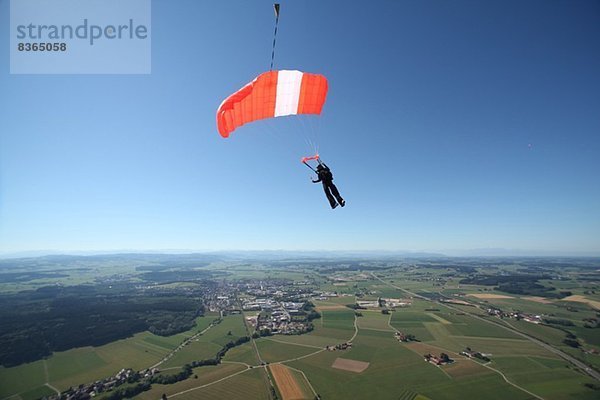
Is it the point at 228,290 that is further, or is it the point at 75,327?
the point at 228,290

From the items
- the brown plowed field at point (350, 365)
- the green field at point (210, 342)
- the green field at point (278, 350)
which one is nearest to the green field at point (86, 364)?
the green field at point (210, 342)

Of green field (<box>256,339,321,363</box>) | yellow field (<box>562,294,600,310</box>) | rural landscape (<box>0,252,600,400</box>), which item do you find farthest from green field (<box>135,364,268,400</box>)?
yellow field (<box>562,294,600,310</box>)

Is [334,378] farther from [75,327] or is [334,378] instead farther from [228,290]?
[228,290]

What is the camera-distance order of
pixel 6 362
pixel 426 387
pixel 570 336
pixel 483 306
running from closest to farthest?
pixel 426 387, pixel 6 362, pixel 570 336, pixel 483 306

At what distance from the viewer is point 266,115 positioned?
1238 cm

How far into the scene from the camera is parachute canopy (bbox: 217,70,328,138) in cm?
1114

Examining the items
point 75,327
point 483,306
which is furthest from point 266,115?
point 483,306

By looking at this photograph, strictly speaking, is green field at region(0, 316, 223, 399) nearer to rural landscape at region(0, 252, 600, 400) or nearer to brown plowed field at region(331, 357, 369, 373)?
rural landscape at region(0, 252, 600, 400)

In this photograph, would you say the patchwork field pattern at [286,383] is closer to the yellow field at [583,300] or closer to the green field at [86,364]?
the green field at [86,364]

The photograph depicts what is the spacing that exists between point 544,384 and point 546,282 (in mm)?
84282

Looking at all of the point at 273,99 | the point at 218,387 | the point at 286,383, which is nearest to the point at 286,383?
the point at 286,383

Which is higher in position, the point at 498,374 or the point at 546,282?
the point at 498,374

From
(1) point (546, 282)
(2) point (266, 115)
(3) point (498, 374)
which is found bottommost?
(1) point (546, 282)

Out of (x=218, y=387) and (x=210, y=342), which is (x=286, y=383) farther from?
(x=210, y=342)
